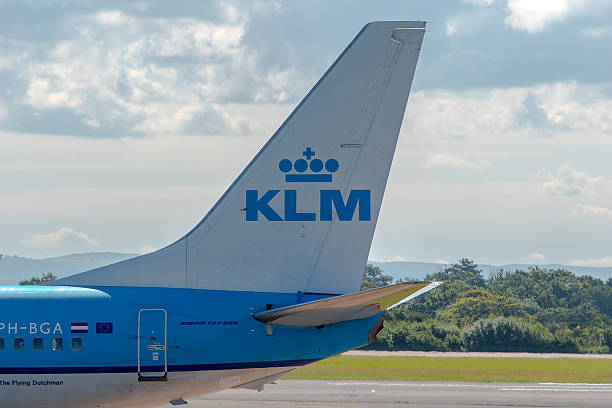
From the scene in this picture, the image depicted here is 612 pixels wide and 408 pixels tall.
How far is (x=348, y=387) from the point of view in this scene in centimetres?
3953

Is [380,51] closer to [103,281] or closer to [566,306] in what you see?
[103,281]

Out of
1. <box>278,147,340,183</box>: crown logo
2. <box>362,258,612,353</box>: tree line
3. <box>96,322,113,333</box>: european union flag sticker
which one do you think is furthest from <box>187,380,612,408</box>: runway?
<box>278,147,340,183</box>: crown logo

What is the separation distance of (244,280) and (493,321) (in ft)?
140

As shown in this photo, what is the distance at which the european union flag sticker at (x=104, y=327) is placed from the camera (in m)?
18.9

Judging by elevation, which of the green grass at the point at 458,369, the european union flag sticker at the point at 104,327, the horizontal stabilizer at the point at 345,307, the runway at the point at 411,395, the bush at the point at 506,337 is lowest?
the runway at the point at 411,395

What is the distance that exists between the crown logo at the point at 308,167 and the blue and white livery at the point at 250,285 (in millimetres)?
24

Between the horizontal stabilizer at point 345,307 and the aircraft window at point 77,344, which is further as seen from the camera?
the aircraft window at point 77,344

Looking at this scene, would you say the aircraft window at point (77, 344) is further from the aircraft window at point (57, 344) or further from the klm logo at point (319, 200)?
the klm logo at point (319, 200)

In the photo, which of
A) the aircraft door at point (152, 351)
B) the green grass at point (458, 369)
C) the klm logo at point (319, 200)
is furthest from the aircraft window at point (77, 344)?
the green grass at point (458, 369)

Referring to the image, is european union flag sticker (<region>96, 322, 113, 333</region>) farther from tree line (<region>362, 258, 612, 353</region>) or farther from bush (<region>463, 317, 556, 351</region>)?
bush (<region>463, 317, 556, 351</region>)

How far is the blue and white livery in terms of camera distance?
18.8m

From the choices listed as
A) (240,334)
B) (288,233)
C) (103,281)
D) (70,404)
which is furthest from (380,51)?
(70,404)

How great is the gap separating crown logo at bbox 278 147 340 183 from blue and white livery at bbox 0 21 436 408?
0.9 inches

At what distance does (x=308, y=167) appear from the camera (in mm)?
19750
